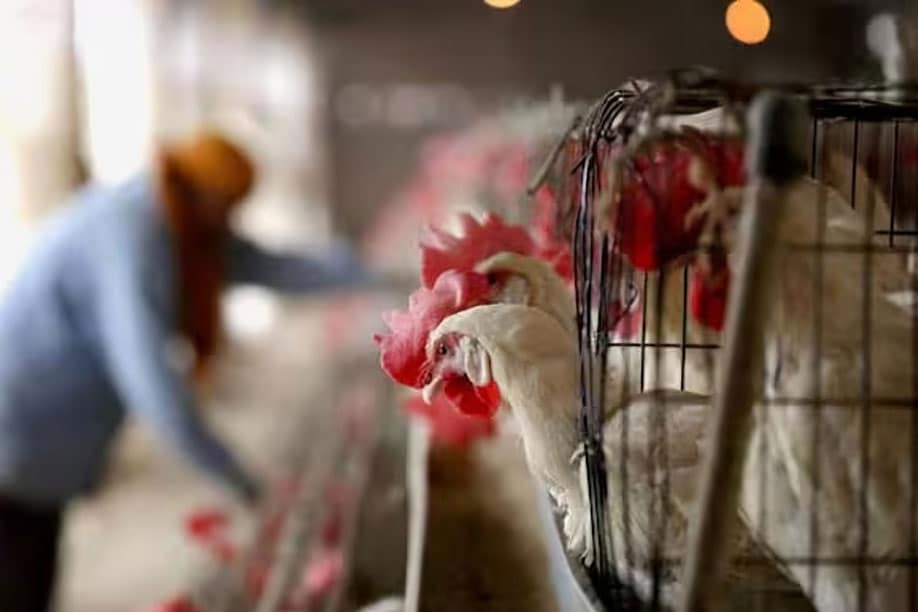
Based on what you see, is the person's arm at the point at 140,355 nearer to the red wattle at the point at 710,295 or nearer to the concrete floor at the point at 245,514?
the concrete floor at the point at 245,514

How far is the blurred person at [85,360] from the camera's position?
1.91m

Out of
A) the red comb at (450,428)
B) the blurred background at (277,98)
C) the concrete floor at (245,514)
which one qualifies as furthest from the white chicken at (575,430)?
the red comb at (450,428)

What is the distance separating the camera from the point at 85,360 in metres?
1.99

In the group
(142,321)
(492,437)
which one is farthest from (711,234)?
(142,321)

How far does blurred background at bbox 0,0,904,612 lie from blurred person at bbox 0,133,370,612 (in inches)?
9.7

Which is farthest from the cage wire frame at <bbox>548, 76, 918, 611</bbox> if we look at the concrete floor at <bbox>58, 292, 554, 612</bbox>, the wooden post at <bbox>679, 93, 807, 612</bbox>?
the concrete floor at <bbox>58, 292, 554, 612</bbox>

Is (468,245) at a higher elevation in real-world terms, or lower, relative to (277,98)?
lower

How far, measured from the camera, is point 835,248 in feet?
2.48

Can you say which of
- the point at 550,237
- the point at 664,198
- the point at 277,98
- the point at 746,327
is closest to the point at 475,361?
the point at 664,198

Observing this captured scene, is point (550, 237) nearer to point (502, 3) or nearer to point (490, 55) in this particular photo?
point (502, 3)

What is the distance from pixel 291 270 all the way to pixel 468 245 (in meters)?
1.65

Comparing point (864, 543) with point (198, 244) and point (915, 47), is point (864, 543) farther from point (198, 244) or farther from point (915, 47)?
point (198, 244)

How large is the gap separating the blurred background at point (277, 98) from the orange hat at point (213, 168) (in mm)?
423

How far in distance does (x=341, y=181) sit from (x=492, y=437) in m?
4.12
